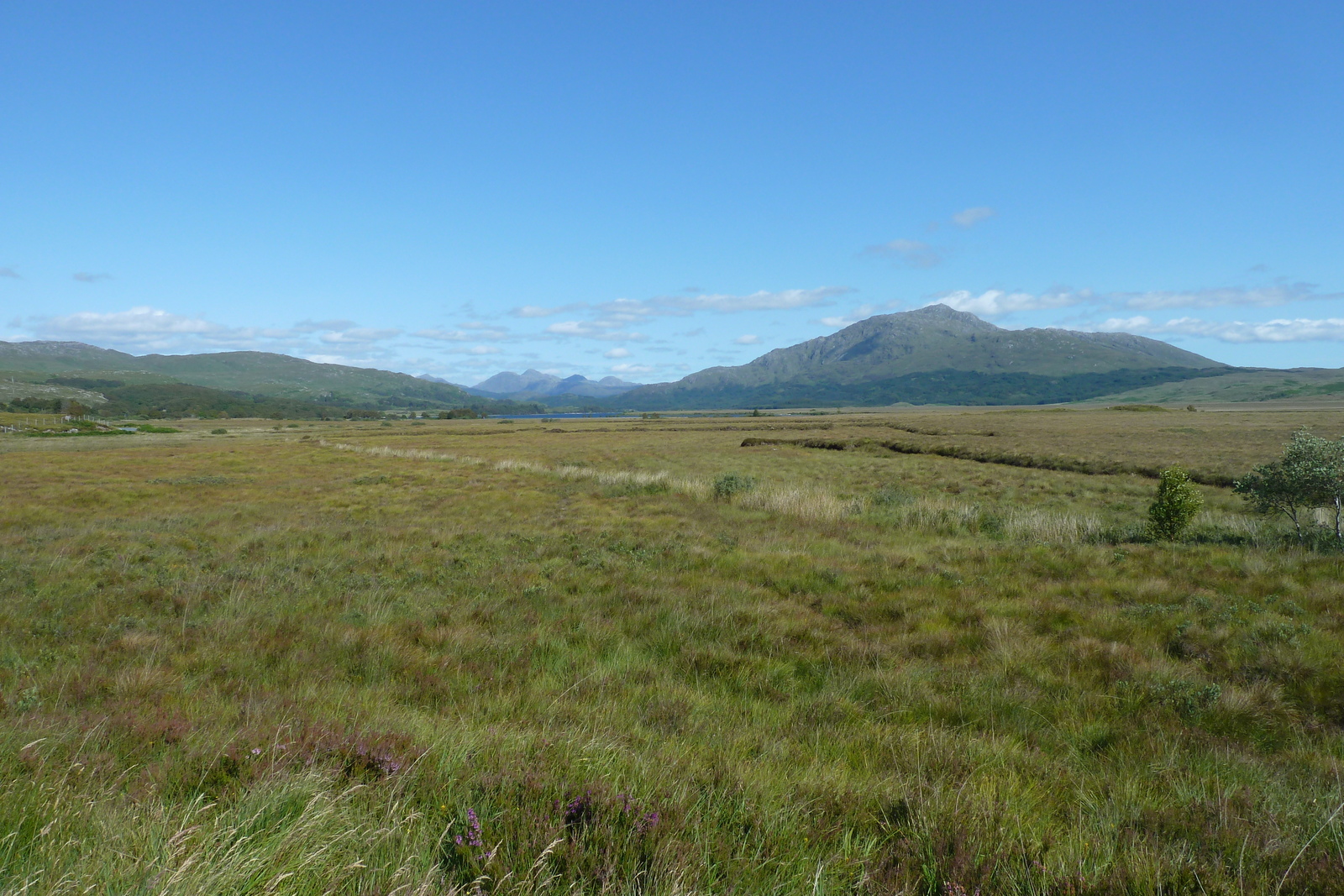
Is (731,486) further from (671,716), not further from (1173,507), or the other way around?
(671,716)

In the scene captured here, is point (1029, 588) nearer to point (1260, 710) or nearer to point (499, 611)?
point (1260, 710)

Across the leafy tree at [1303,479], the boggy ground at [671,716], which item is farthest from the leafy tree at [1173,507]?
the leafy tree at [1303,479]

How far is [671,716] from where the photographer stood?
5.17m

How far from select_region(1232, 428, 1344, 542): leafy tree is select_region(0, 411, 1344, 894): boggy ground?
0.97 meters

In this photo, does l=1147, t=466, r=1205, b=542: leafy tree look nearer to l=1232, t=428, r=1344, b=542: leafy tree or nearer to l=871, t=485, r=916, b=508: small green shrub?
l=1232, t=428, r=1344, b=542: leafy tree

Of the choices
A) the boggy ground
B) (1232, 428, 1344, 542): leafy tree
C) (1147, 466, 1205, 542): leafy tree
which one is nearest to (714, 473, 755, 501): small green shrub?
the boggy ground

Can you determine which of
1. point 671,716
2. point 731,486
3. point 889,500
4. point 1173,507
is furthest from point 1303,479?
point 731,486

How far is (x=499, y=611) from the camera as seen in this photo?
8852mm

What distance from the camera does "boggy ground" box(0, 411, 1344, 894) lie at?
2826mm

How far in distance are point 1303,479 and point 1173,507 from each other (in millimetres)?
2520

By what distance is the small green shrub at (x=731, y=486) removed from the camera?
24837 mm

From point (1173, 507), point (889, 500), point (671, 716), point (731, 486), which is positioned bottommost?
point (889, 500)

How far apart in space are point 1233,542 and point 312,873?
61.4 ft

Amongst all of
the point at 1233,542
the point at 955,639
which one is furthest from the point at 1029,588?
the point at 1233,542
